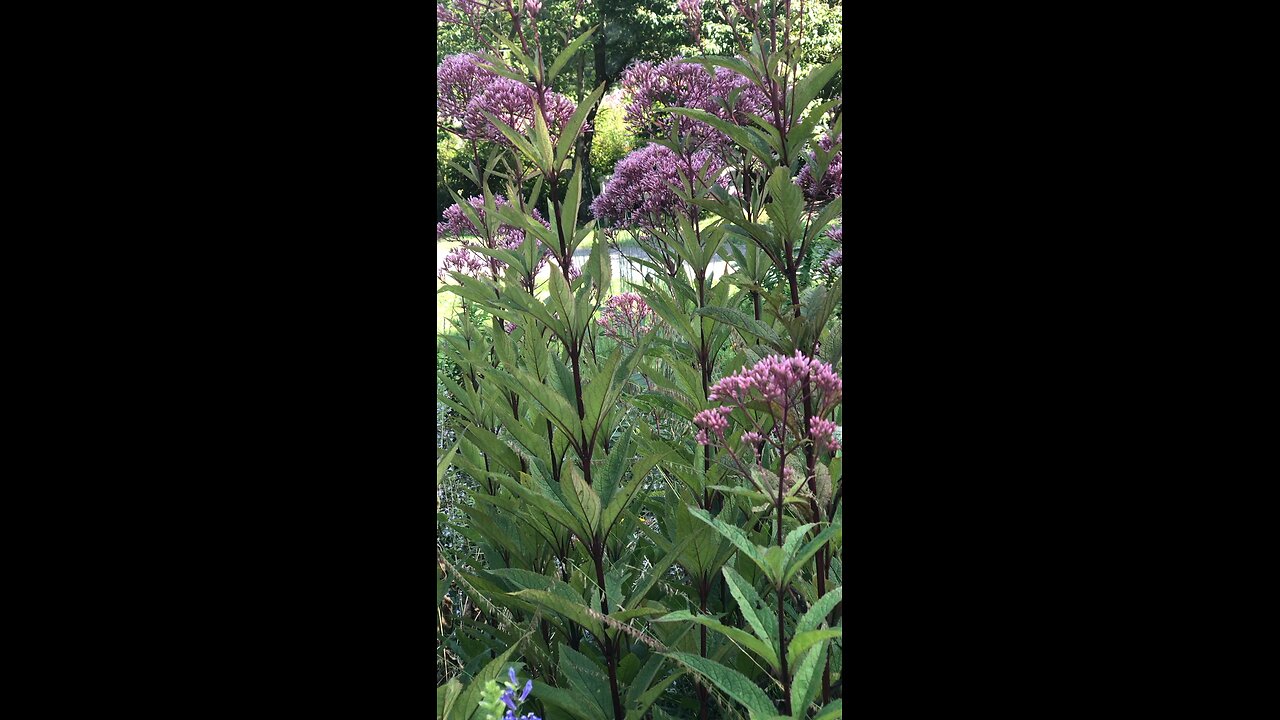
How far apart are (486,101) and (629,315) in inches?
33.2

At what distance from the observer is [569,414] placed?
85 centimetres

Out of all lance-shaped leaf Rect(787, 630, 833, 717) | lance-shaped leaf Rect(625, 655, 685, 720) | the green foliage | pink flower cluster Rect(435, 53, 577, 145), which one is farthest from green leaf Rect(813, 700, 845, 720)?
the green foliage

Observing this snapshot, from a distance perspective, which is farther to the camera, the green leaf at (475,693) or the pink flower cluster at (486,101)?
the pink flower cluster at (486,101)

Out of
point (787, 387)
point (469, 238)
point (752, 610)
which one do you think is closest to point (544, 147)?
point (787, 387)

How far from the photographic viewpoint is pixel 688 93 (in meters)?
1.13

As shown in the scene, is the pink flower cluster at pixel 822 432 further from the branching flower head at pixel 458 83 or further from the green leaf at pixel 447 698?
the branching flower head at pixel 458 83

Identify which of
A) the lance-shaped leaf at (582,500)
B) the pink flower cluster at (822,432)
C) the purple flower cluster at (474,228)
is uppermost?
the purple flower cluster at (474,228)

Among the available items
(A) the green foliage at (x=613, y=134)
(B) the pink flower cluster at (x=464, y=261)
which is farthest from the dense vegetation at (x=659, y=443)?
(A) the green foliage at (x=613, y=134)

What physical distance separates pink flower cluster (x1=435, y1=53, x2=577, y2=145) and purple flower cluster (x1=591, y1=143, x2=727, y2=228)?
252 mm

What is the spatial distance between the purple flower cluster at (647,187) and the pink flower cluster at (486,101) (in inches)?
9.9

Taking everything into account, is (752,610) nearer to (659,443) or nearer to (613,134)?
(659,443)

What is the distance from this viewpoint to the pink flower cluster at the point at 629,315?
1.74 metres

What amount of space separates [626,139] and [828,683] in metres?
1.75
